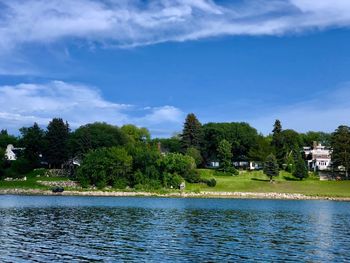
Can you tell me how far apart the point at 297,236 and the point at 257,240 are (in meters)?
4.86

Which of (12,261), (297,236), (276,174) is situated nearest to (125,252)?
(12,261)

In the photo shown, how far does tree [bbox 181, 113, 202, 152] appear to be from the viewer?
146000mm

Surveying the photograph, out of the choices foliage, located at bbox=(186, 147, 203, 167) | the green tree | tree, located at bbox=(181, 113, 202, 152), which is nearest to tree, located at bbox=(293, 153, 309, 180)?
the green tree

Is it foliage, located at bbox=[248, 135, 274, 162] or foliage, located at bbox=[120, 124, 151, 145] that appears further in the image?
foliage, located at bbox=[120, 124, 151, 145]

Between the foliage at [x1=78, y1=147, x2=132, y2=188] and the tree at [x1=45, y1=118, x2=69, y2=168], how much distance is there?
18430 millimetres

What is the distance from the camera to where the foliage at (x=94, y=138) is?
421ft

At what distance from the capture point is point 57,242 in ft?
108

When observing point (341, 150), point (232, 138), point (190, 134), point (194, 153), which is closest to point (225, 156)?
point (194, 153)

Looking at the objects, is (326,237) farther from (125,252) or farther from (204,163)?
(204,163)

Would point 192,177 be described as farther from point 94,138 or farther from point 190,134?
point 190,134

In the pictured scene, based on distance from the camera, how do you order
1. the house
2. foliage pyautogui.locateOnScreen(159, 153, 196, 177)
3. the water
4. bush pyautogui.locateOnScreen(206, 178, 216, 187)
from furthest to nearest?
A: the house → foliage pyautogui.locateOnScreen(159, 153, 196, 177) → bush pyautogui.locateOnScreen(206, 178, 216, 187) → the water

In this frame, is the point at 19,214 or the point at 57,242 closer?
the point at 57,242

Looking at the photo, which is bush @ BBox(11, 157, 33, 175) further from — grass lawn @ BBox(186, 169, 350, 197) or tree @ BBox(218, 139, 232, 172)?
tree @ BBox(218, 139, 232, 172)

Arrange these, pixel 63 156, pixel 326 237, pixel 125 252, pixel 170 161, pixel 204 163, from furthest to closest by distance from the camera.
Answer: pixel 204 163
pixel 63 156
pixel 170 161
pixel 326 237
pixel 125 252
